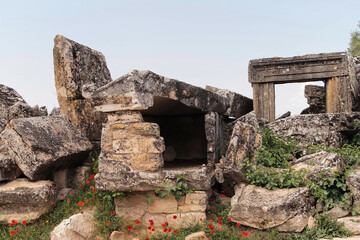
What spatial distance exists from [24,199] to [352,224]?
422 cm

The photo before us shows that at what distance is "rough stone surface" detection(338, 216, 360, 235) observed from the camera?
3.98 m

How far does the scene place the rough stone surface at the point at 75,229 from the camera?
4.36 meters

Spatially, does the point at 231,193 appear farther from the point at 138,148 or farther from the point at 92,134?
the point at 92,134

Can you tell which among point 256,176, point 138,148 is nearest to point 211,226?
point 256,176

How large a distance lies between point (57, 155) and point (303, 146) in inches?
157

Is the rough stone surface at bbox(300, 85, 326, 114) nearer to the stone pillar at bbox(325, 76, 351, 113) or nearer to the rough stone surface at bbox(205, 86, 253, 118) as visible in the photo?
the stone pillar at bbox(325, 76, 351, 113)

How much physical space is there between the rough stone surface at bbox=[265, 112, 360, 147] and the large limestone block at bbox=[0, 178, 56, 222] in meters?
3.90

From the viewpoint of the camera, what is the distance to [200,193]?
4.44 meters

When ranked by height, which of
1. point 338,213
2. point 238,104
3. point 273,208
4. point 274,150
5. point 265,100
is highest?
point 265,100

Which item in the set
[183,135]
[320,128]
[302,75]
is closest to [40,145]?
[183,135]

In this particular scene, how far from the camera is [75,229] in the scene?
4.43 m

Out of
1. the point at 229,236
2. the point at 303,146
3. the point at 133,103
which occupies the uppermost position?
the point at 133,103

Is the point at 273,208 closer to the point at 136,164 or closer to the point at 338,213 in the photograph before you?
the point at 338,213

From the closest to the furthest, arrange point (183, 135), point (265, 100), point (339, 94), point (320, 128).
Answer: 1. point (320, 128)
2. point (183, 135)
3. point (339, 94)
4. point (265, 100)
